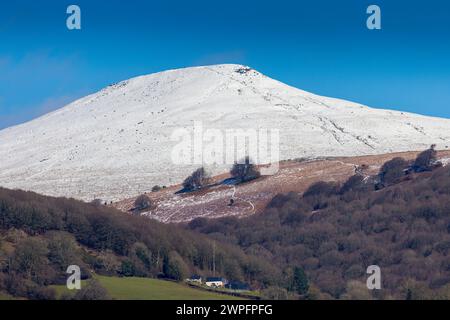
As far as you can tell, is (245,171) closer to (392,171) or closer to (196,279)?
(392,171)

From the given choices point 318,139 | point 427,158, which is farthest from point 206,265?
point 318,139

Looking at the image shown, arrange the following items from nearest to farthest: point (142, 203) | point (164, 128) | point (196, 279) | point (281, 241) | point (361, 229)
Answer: point (196, 279), point (281, 241), point (361, 229), point (142, 203), point (164, 128)

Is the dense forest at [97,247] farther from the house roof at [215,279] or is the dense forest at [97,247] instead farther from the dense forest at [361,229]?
the dense forest at [361,229]

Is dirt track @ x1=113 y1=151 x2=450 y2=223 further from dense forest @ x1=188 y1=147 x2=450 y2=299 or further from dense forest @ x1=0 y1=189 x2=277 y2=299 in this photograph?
dense forest @ x1=0 y1=189 x2=277 y2=299

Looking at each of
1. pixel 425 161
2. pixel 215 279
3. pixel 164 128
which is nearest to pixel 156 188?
pixel 425 161

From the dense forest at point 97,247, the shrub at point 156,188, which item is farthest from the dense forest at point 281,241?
the shrub at point 156,188
